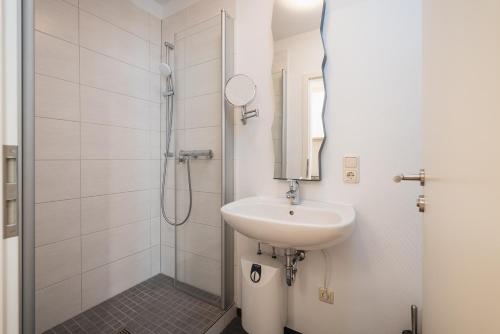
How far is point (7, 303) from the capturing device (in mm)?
455

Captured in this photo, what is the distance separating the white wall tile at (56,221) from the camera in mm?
1243

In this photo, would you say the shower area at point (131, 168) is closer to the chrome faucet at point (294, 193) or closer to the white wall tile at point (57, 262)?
the white wall tile at point (57, 262)

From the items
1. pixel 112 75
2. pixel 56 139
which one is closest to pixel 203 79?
pixel 112 75

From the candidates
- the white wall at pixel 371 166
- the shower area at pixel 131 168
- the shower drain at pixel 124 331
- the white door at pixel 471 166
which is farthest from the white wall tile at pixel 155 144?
the white door at pixel 471 166

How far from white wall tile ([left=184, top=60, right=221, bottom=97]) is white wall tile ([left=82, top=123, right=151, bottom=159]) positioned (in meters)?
0.54

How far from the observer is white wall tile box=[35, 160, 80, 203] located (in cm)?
124

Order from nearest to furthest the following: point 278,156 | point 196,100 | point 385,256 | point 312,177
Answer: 1. point 385,256
2. point 312,177
3. point 278,156
4. point 196,100

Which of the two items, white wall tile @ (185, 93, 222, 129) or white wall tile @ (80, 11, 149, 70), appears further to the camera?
white wall tile @ (185, 93, 222, 129)

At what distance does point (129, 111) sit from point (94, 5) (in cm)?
70

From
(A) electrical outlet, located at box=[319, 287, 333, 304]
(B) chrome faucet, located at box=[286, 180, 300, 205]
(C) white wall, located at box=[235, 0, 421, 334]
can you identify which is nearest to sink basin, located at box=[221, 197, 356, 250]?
(B) chrome faucet, located at box=[286, 180, 300, 205]

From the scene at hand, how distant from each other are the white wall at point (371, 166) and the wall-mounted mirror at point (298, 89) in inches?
2.3

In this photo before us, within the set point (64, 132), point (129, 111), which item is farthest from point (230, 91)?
point (64, 132)

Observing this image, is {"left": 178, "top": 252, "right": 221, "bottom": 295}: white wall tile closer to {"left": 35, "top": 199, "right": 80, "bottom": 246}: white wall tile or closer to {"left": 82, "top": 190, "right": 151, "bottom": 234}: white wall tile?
{"left": 82, "top": 190, "right": 151, "bottom": 234}: white wall tile

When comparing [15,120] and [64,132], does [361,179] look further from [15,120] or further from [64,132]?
[64,132]
